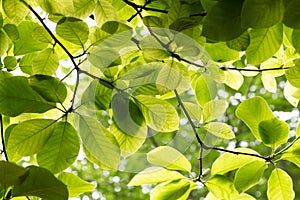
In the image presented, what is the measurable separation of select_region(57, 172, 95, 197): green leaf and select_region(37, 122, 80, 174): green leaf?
56mm

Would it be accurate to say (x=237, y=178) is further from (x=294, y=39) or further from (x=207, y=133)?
(x=294, y=39)

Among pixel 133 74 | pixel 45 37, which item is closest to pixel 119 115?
pixel 133 74

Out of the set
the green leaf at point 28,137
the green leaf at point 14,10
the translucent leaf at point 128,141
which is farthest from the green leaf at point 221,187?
the green leaf at point 14,10

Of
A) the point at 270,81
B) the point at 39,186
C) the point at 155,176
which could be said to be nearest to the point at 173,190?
the point at 155,176

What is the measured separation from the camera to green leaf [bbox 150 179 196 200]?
23.5 inches

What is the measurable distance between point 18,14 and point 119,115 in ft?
0.63

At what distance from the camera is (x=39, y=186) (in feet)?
1.37

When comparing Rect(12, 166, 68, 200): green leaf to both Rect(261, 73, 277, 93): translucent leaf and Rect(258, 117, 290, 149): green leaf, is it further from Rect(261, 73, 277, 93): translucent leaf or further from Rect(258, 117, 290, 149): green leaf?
Rect(261, 73, 277, 93): translucent leaf

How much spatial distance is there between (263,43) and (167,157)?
21 cm

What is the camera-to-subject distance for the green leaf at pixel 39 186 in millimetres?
416

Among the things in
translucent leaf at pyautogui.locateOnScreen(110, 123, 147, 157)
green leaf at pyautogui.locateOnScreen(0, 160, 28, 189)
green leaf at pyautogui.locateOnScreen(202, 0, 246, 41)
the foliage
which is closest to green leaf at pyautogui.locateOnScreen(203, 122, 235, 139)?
the foliage

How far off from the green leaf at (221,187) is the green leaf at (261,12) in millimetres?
268

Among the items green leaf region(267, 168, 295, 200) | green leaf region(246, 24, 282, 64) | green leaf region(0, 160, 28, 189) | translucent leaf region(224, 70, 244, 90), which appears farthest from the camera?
translucent leaf region(224, 70, 244, 90)

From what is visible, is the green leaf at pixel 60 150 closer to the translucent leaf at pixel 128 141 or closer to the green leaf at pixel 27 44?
the translucent leaf at pixel 128 141
